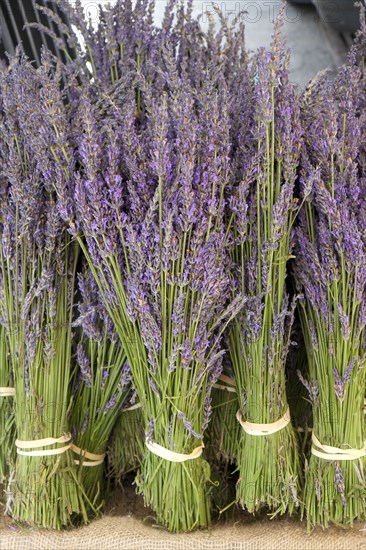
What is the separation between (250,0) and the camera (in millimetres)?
1939

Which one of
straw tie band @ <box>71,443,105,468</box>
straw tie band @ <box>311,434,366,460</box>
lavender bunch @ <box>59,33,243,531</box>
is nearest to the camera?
lavender bunch @ <box>59,33,243,531</box>

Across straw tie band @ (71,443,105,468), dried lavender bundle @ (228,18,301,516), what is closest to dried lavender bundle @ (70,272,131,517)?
straw tie band @ (71,443,105,468)

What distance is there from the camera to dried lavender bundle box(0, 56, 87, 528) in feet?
3.75

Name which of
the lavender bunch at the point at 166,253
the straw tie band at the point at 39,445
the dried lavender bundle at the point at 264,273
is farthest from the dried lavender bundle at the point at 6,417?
the dried lavender bundle at the point at 264,273

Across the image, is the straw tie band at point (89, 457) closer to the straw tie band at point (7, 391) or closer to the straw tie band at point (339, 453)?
Result: the straw tie band at point (7, 391)

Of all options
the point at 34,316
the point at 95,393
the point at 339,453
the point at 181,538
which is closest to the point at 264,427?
the point at 339,453

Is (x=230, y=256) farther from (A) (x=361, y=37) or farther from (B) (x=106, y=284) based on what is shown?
(A) (x=361, y=37)

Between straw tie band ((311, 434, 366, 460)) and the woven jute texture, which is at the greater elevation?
straw tie band ((311, 434, 366, 460))

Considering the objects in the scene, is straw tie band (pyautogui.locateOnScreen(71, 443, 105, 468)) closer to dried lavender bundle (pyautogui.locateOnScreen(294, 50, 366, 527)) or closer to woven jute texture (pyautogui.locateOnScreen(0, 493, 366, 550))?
woven jute texture (pyautogui.locateOnScreen(0, 493, 366, 550))

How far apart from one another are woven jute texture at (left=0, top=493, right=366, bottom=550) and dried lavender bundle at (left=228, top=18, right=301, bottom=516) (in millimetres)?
49

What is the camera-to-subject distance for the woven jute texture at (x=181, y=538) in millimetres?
1123

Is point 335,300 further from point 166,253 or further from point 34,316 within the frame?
point 34,316

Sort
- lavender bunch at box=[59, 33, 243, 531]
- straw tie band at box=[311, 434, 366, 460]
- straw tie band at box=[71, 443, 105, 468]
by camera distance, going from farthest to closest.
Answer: straw tie band at box=[71, 443, 105, 468], straw tie band at box=[311, 434, 366, 460], lavender bunch at box=[59, 33, 243, 531]

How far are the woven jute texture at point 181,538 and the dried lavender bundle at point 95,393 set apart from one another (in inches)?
3.5
